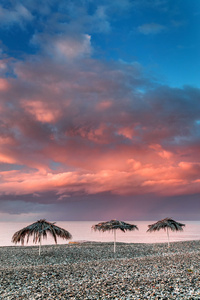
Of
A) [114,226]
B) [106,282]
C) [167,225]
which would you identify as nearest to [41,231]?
[114,226]

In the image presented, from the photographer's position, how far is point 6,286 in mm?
13227

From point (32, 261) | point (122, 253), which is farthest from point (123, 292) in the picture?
point (122, 253)

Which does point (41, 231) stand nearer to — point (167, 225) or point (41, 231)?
point (41, 231)

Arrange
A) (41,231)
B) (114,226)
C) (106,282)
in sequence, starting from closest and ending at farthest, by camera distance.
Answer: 1. (106,282)
2. (41,231)
3. (114,226)

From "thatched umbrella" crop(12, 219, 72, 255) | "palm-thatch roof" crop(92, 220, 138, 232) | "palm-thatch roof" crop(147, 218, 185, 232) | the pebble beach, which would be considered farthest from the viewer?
"palm-thatch roof" crop(147, 218, 185, 232)

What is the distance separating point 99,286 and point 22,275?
221 inches

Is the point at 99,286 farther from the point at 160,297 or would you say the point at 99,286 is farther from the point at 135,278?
the point at 160,297

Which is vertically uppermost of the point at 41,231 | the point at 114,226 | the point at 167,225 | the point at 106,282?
the point at 114,226

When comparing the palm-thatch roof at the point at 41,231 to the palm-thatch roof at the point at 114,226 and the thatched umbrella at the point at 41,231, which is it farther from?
the palm-thatch roof at the point at 114,226

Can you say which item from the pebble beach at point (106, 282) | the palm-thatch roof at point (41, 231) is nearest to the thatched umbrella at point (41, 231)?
the palm-thatch roof at point (41, 231)

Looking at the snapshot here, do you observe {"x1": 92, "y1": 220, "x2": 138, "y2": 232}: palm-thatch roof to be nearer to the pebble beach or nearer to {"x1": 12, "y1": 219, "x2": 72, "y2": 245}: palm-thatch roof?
{"x1": 12, "y1": 219, "x2": 72, "y2": 245}: palm-thatch roof

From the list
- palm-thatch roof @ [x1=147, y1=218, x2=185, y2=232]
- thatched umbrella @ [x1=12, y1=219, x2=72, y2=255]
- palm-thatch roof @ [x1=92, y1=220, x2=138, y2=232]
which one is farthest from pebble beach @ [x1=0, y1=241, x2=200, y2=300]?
palm-thatch roof @ [x1=147, y1=218, x2=185, y2=232]

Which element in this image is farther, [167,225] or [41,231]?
[167,225]

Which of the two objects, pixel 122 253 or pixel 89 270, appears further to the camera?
Answer: pixel 122 253
